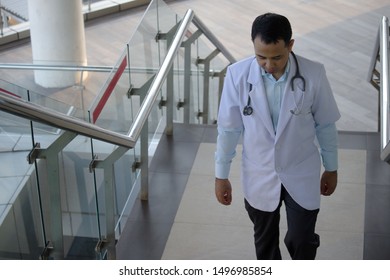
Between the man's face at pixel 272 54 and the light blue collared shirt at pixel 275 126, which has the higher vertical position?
the man's face at pixel 272 54

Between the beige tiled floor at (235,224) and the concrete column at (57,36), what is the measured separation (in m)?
5.71

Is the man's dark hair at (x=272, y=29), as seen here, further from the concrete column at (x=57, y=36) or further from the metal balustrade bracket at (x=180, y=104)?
the concrete column at (x=57, y=36)

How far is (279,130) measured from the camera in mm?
2885

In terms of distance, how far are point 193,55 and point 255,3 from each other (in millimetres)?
6261

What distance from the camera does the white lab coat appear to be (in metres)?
2.86

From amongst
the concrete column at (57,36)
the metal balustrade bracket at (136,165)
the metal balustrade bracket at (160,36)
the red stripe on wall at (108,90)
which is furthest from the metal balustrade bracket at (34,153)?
the concrete column at (57,36)

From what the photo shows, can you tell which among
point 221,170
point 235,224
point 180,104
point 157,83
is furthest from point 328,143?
point 180,104

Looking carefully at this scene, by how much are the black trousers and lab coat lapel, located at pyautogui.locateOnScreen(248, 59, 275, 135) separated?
0.35 metres

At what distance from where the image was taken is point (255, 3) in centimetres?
1166

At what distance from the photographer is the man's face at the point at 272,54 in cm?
266

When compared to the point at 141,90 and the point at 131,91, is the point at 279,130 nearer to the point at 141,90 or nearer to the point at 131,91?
the point at 131,91
